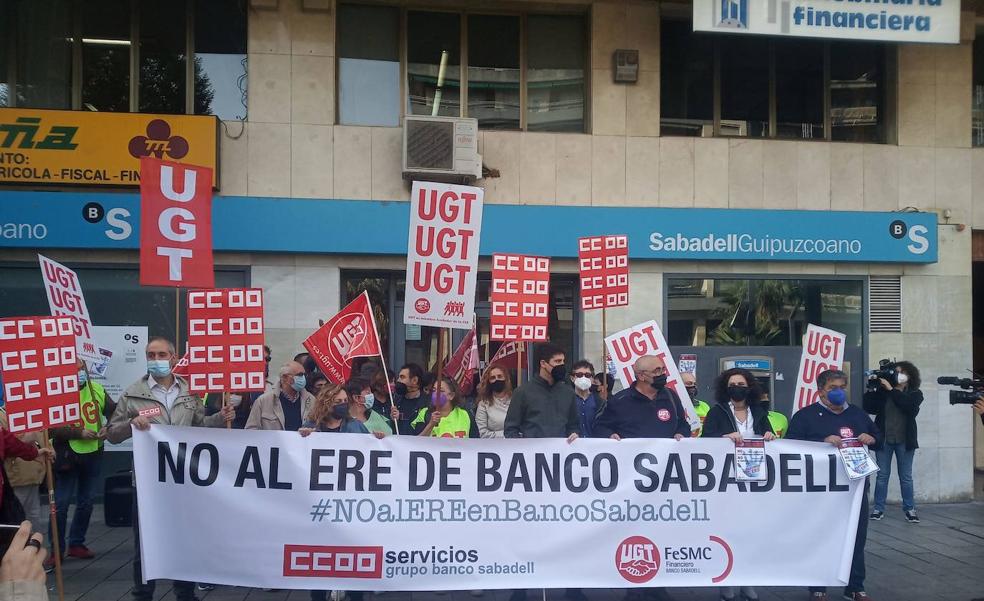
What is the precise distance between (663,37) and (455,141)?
11.3ft

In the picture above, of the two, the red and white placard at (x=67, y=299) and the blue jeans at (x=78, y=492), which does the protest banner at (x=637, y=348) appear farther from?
the blue jeans at (x=78, y=492)

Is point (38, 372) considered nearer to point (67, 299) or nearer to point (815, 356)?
Answer: point (67, 299)

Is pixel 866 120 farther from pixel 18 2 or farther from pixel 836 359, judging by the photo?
pixel 18 2

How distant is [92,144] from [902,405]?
1012cm

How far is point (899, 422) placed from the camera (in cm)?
1157

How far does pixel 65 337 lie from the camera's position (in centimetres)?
713

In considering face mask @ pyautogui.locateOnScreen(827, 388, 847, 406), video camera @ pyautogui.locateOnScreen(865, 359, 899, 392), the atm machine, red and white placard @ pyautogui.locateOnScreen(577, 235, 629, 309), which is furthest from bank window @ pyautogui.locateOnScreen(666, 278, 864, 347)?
face mask @ pyautogui.locateOnScreen(827, 388, 847, 406)

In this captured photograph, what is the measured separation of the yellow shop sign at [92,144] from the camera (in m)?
11.5

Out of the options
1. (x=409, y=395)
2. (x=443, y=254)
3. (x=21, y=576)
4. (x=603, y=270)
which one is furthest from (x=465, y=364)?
(x=21, y=576)

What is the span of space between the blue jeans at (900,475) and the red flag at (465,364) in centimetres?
495

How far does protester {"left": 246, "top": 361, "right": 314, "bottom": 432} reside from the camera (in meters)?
8.59

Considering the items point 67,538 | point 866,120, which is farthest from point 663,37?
point 67,538

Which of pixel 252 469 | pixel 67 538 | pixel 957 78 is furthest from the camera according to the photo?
pixel 957 78

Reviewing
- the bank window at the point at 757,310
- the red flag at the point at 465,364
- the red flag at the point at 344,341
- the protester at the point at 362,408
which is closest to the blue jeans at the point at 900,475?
the bank window at the point at 757,310
